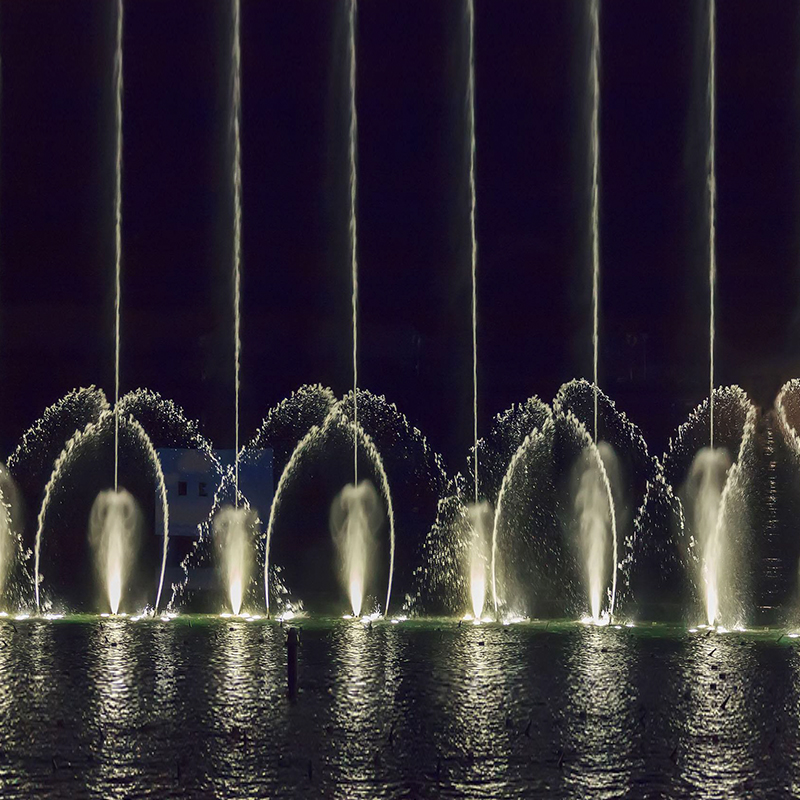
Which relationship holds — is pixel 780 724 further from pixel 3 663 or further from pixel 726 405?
pixel 726 405

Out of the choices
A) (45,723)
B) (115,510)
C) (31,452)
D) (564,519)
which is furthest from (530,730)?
(31,452)

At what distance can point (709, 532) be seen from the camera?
2191 centimetres

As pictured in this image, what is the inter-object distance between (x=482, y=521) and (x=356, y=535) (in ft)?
8.91

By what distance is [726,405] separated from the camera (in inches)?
2190

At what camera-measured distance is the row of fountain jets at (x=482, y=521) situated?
19.5 metres

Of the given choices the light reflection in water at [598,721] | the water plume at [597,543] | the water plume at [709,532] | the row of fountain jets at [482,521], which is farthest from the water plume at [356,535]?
the water plume at [709,532]

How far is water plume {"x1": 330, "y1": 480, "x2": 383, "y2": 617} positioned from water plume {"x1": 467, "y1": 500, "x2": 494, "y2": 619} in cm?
198

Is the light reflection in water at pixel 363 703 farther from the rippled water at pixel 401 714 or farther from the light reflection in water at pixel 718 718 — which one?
the light reflection in water at pixel 718 718

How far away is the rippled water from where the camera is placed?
342 inches

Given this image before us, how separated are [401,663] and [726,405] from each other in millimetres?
45473

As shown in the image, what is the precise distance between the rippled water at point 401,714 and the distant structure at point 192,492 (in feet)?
30.5

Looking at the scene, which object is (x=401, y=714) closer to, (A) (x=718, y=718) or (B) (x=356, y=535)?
(A) (x=718, y=718)

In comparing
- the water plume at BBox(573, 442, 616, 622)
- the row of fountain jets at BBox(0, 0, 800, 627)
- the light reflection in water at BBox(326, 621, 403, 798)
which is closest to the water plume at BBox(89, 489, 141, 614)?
the row of fountain jets at BBox(0, 0, 800, 627)

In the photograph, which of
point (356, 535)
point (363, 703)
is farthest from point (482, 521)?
point (363, 703)
